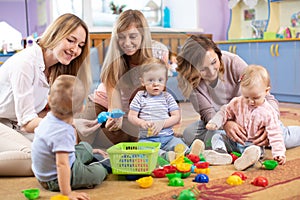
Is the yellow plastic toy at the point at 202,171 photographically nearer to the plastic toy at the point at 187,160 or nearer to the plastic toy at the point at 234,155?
the plastic toy at the point at 187,160

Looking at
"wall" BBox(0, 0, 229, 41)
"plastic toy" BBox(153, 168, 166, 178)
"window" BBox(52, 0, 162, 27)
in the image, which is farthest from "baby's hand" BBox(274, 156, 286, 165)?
"wall" BBox(0, 0, 229, 41)

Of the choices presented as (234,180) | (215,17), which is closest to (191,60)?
(234,180)

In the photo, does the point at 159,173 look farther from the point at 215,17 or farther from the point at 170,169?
the point at 215,17

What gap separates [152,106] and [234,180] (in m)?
0.48

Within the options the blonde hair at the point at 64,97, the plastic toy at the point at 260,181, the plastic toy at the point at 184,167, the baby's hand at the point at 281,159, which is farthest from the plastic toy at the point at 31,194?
the baby's hand at the point at 281,159

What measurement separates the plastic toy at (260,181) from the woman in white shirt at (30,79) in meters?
0.68

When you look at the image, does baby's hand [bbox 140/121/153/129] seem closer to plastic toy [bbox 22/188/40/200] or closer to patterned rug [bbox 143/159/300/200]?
patterned rug [bbox 143/159/300/200]

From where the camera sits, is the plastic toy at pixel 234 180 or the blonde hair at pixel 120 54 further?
the blonde hair at pixel 120 54

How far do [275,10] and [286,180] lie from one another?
3022mm

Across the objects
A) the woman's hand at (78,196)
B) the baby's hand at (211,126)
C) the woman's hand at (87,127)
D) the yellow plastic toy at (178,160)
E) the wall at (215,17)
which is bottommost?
the yellow plastic toy at (178,160)

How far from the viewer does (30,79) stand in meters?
1.74

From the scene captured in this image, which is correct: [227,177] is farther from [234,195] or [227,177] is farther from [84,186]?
[84,186]

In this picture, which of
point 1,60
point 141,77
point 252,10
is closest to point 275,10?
point 252,10

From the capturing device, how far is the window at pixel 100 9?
4.18 metres
